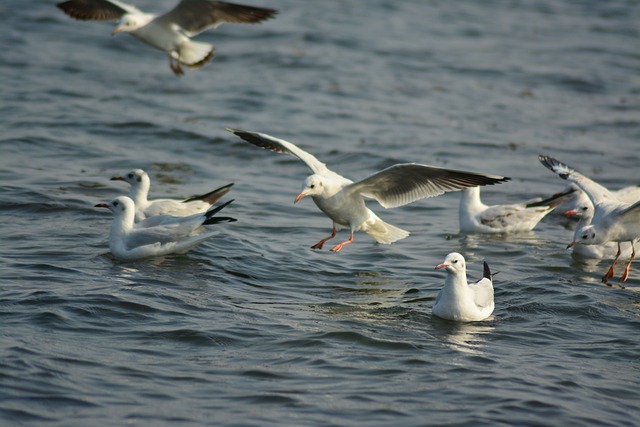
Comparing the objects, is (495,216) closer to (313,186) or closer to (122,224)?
(313,186)

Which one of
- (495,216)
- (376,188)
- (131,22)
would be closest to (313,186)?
(376,188)

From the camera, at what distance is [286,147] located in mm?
10344

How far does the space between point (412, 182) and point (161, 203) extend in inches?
113

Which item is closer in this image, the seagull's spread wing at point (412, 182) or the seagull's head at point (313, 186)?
the seagull's spread wing at point (412, 182)

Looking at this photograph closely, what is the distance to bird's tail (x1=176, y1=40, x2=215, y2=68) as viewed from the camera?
1361 centimetres

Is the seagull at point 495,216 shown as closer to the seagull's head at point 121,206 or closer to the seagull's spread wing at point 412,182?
the seagull's spread wing at point 412,182

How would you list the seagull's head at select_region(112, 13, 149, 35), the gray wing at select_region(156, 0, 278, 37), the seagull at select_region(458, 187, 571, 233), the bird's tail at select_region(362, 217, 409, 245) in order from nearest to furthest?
the bird's tail at select_region(362, 217, 409, 245) < the seagull at select_region(458, 187, 571, 233) < the gray wing at select_region(156, 0, 278, 37) < the seagull's head at select_region(112, 13, 149, 35)

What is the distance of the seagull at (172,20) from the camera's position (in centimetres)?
1299

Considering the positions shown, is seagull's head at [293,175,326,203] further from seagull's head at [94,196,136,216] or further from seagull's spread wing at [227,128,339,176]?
seagull's head at [94,196,136,216]

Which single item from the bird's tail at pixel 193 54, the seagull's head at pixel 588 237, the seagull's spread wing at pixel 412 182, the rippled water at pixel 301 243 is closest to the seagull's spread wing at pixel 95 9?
the bird's tail at pixel 193 54

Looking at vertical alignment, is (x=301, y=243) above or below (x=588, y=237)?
below

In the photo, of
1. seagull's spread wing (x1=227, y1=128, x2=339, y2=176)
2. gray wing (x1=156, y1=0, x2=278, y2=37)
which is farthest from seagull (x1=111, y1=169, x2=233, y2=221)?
gray wing (x1=156, y1=0, x2=278, y2=37)

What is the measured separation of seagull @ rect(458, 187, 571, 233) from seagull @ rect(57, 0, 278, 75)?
3.87 meters

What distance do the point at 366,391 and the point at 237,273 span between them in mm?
3321
